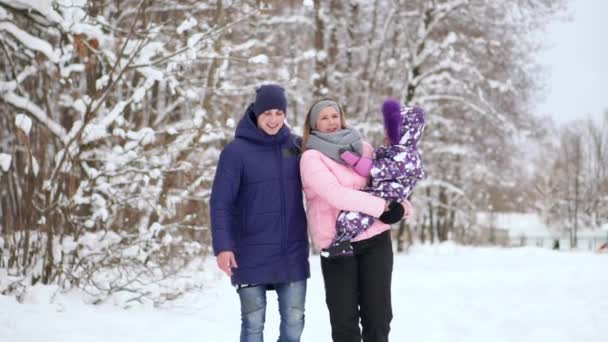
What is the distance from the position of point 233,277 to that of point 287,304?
321 mm

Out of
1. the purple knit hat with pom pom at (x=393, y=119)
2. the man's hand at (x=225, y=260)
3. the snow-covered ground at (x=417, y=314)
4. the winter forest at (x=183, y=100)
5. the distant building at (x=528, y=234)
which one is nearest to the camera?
the man's hand at (x=225, y=260)

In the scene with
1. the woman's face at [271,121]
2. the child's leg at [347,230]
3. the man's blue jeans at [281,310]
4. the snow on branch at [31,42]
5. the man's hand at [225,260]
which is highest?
the snow on branch at [31,42]

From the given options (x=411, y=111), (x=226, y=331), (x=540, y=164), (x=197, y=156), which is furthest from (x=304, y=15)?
(x=540, y=164)

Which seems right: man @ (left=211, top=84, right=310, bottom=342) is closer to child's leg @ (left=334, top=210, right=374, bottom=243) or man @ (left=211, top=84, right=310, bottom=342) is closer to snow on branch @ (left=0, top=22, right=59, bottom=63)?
child's leg @ (left=334, top=210, right=374, bottom=243)

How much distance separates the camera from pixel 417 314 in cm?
620

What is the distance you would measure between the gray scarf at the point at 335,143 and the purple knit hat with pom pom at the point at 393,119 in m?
0.17

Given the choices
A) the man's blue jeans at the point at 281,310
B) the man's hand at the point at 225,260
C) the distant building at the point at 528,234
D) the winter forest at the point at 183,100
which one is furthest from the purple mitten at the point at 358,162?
the distant building at the point at 528,234

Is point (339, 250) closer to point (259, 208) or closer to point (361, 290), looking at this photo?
point (361, 290)

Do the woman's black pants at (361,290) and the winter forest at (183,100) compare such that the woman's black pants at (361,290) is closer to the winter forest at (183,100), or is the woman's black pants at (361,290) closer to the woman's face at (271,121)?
the woman's face at (271,121)

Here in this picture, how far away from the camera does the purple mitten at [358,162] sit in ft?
10.6

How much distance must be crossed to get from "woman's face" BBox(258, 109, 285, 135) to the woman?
0.18 meters

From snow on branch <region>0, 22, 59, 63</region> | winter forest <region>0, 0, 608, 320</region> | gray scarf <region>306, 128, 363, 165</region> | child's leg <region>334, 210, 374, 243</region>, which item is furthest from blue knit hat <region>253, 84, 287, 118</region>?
snow on branch <region>0, 22, 59, 63</region>

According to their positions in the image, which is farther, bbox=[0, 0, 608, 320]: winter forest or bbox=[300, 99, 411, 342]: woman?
bbox=[0, 0, 608, 320]: winter forest

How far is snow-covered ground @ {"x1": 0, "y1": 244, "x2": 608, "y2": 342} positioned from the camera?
4.57m
